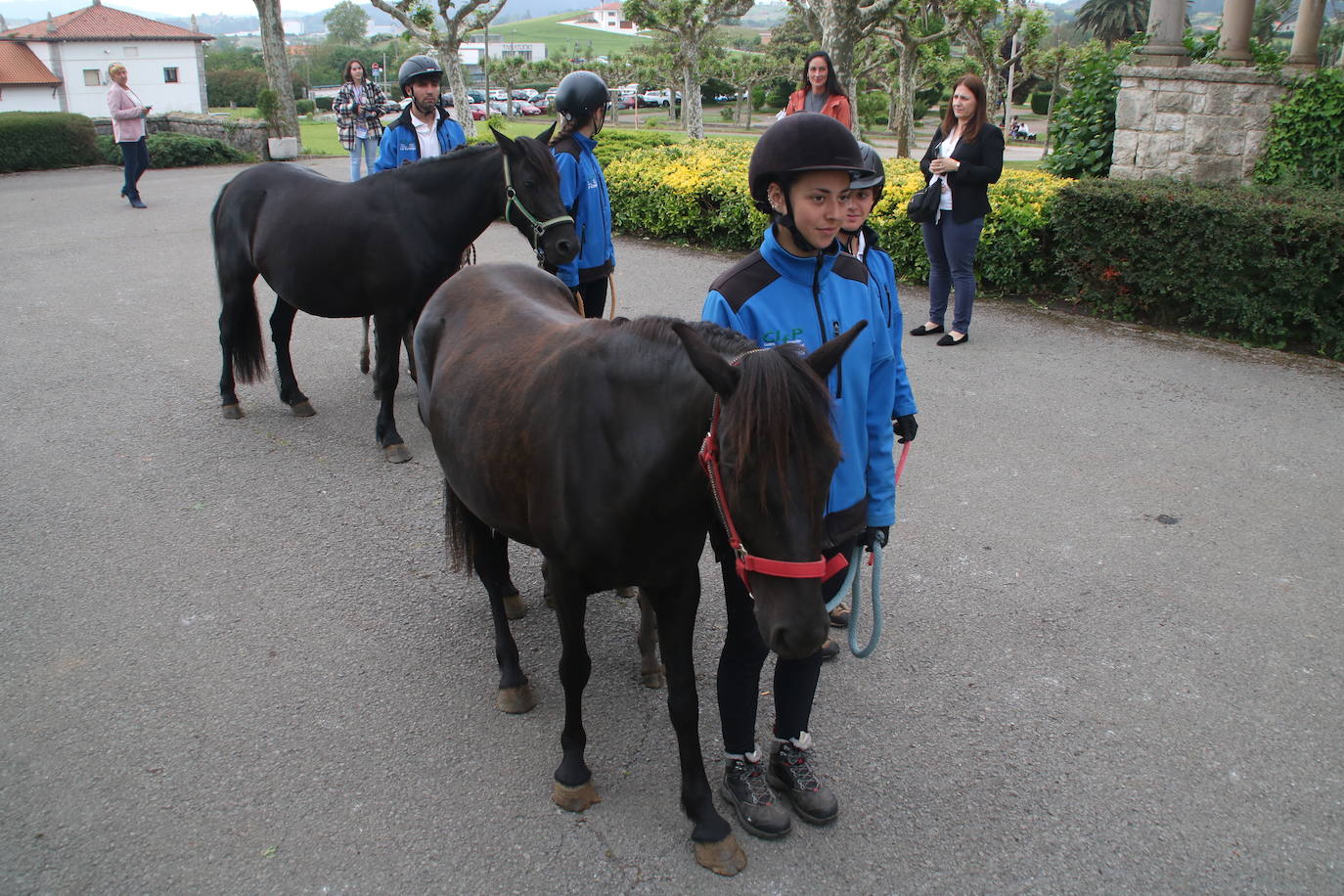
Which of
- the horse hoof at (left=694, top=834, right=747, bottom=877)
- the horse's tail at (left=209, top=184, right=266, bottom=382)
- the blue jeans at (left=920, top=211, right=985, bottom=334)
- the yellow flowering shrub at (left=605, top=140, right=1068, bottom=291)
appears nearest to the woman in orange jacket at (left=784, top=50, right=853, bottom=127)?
the blue jeans at (left=920, top=211, right=985, bottom=334)

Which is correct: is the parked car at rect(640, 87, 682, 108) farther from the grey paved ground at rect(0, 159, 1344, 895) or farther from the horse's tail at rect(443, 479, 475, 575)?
the horse's tail at rect(443, 479, 475, 575)

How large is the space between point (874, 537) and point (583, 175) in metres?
3.23

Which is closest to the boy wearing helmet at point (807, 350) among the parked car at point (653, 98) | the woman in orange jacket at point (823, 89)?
the woman in orange jacket at point (823, 89)

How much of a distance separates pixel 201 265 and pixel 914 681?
10.3 meters

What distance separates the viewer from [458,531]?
143 inches

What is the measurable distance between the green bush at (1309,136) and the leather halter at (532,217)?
24.6 ft

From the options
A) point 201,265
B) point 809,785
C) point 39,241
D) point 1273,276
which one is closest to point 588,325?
point 809,785

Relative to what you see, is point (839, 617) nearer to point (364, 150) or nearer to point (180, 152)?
point (364, 150)

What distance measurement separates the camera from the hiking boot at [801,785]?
9.02 feet

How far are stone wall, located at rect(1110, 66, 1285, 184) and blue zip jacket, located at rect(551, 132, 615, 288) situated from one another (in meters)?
7.13

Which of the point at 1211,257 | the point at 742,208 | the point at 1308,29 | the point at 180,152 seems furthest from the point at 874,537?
the point at 180,152

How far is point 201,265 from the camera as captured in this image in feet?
35.3

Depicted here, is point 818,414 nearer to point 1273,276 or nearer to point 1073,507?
point 1073,507

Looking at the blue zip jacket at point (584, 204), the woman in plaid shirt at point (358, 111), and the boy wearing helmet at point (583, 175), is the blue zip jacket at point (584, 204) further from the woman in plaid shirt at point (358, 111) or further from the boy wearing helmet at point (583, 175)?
the woman in plaid shirt at point (358, 111)
